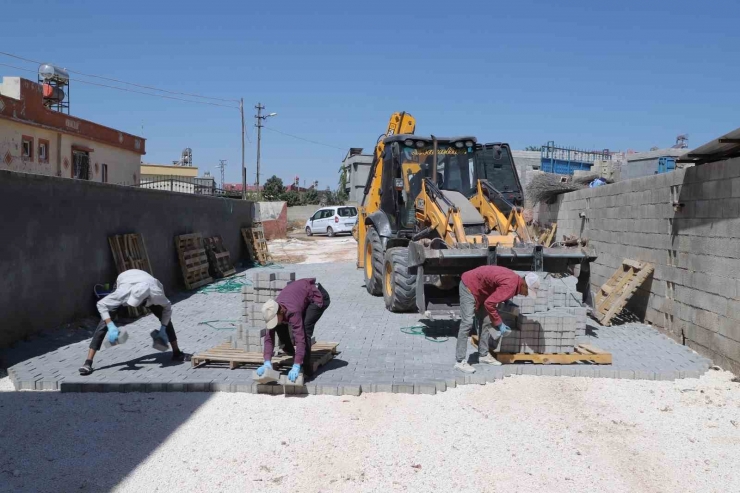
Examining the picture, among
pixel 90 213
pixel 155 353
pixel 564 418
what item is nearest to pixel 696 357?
pixel 564 418

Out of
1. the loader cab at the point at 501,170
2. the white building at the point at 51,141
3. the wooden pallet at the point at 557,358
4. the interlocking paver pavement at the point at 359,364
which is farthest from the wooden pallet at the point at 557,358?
the white building at the point at 51,141

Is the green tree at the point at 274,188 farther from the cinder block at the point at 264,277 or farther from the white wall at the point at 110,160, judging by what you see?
the cinder block at the point at 264,277

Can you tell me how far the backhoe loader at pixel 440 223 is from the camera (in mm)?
9484

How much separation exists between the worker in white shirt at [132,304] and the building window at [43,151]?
14.1m

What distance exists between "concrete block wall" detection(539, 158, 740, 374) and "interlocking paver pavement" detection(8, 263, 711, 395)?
0.39m

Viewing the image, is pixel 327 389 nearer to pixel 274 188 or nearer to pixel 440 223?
pixel 440 223

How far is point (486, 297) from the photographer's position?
25.8 ft

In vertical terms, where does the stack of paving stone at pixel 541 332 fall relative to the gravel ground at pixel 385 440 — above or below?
above

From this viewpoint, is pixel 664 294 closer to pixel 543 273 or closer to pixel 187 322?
pixel 543 273

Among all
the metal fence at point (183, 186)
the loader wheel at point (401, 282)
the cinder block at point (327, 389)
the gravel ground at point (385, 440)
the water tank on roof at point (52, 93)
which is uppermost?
the water tank on roof at point (52, 93)

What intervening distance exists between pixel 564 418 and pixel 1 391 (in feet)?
19.6

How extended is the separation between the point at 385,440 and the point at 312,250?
2278 cm

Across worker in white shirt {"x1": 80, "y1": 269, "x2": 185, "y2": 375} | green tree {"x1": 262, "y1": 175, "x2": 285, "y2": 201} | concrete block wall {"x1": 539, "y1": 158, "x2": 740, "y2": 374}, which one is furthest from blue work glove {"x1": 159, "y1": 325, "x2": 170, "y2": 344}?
green tree {"x1": 262, "y1": 175, "x2": 285, "y2": 201}

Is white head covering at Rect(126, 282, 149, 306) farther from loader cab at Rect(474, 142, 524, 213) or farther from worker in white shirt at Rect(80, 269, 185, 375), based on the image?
loader cab at Rect(474, 142, 524, 213)
